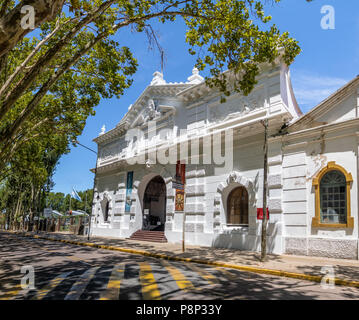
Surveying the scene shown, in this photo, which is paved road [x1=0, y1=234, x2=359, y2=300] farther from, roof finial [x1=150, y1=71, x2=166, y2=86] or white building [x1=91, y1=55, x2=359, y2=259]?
roof finial [x1=150, y1=71, x2=166, y2=86]

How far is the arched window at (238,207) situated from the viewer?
15.4 meters

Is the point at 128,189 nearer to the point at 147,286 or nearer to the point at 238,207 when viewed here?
the point at 238,207

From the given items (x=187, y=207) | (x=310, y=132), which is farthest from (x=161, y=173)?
(x=310, y=132)

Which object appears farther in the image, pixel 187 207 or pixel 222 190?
pixel 187 207

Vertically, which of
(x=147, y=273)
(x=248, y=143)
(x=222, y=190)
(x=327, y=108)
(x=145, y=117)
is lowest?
(x=147, y=273)

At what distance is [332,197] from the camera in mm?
12273

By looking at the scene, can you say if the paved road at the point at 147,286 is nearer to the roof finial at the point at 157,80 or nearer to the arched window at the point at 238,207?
the arched window at the point at 238,207

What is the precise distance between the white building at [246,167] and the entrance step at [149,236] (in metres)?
0.53

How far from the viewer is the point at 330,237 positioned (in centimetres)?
1176

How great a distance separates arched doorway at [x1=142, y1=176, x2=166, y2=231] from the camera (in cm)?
2328

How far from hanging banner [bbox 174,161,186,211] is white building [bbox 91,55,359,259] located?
0.39ft

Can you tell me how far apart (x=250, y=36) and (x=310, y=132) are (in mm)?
6207

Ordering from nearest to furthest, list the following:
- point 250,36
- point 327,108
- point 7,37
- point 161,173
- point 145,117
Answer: point 7,37
point 250,36
point 327,108
point 161,173
point 145,117
